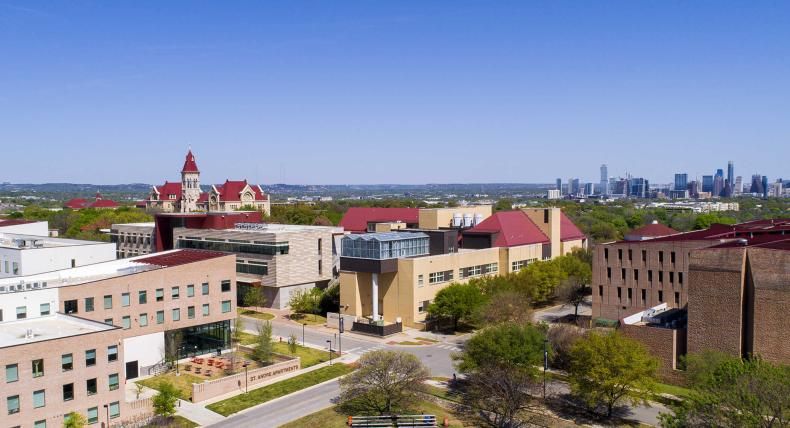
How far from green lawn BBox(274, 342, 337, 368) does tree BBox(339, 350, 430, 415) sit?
11.8 m

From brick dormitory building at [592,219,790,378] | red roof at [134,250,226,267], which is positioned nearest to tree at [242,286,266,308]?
red roof at [134,250,226,267]

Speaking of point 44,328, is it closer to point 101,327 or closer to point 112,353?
point 101,327

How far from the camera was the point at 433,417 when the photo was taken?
3978 centimetres

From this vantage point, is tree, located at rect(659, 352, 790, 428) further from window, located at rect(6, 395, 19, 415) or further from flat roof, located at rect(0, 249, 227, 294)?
flat roof, located at rect(0, 249, 227, 294)

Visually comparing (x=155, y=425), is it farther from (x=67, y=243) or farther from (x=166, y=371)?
(x=67, y=243)

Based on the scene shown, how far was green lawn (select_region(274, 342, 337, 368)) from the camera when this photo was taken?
54.4 meters

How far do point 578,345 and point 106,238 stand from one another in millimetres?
93857

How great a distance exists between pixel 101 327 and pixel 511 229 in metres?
53.1

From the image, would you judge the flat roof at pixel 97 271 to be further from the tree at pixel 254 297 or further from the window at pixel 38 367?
the tree at pixel 254 297

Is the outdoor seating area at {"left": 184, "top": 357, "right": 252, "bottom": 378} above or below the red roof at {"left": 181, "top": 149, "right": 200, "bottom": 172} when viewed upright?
below

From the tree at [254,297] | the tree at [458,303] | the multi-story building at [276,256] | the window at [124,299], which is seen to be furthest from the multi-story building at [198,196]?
the window at [124,299]

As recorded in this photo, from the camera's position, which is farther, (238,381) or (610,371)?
(238,381)

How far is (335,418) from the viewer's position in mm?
41188

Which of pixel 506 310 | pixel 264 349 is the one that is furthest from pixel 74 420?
pixel 506 310
